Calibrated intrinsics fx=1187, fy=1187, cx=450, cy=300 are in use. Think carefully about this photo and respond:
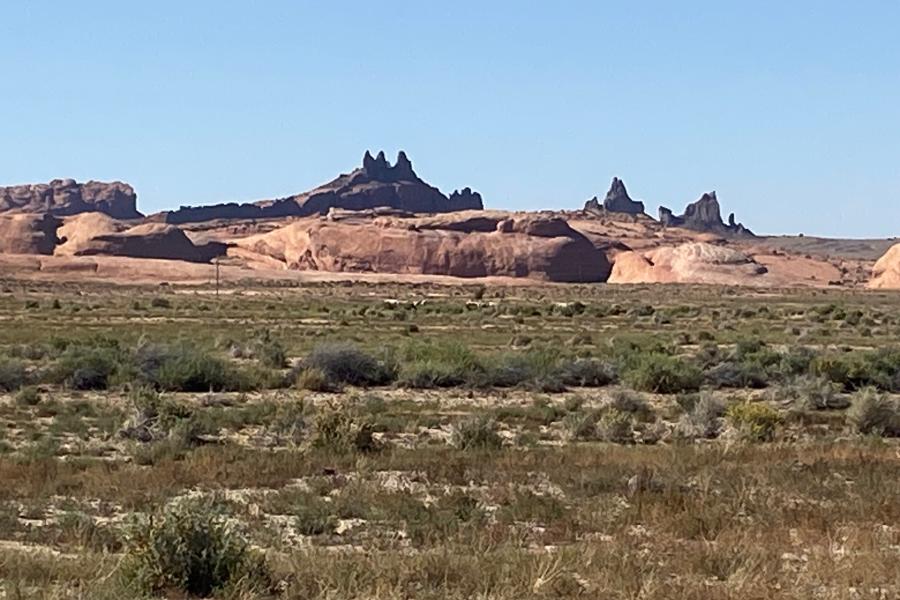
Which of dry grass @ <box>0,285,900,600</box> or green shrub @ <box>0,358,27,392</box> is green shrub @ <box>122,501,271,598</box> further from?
green shrub @ <box>0,358,27,392</box>

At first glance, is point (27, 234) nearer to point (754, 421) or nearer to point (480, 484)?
point (754, 421)

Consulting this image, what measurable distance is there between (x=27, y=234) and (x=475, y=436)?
12847cm

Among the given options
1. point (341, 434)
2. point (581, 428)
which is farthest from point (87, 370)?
point (581, 428)

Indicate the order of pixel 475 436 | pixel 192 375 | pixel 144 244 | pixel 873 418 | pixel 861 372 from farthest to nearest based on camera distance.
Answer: pixel 144 244 < pixel 861 372 < pixel 192 375 < pixel 873 418 < pixel 475 436

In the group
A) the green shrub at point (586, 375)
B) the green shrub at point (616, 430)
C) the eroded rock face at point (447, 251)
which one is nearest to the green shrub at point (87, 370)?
the green shrub at point (586, 375)

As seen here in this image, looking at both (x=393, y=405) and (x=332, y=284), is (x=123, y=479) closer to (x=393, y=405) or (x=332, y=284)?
(x=393, y=405)

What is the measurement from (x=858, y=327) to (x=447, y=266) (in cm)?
8486

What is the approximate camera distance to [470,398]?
26188mm

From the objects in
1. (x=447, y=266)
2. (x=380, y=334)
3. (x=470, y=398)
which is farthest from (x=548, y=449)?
(x=447, y=266)

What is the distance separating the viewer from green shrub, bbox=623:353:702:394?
90.6 feet

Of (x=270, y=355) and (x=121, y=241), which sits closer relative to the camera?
(x=270, y=355)

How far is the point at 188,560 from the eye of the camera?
8672 mm

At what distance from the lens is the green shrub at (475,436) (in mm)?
17948

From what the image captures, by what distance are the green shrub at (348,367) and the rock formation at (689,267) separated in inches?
4066
